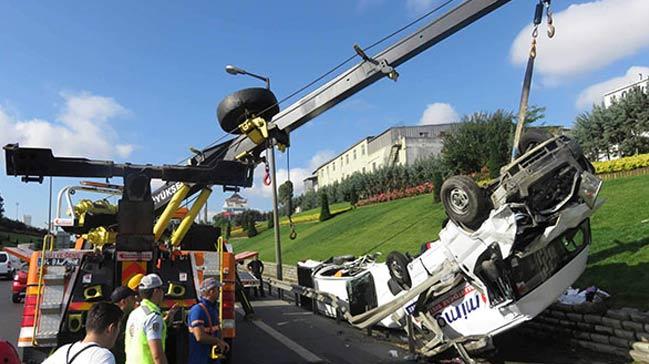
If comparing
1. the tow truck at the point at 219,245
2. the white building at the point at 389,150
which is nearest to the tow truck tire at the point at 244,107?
the tow truck at the point at 219,245

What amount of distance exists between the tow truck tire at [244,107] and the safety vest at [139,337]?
170 inches

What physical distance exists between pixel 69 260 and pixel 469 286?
528cm

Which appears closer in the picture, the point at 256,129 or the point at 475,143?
the point at 256,129

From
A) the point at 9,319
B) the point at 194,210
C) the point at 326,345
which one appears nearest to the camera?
the point at 194,210

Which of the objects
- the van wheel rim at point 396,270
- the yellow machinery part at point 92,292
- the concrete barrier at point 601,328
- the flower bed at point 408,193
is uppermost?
the flower bed at point 408,193

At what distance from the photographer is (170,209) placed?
781cm

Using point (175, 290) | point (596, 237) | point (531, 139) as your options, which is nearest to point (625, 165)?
point (596, 237)

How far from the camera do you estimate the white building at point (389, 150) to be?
190 feet

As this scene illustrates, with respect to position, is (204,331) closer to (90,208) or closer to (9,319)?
(90,208)

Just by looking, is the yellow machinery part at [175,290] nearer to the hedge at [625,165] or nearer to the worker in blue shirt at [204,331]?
the worker in blue shirt at [204,331]

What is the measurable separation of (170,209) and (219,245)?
1473mm

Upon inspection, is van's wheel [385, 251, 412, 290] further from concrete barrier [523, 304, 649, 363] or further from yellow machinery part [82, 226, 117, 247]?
yellow machinery part [82, 226, 117, 247]

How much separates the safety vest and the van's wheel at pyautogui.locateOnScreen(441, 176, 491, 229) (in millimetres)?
3823

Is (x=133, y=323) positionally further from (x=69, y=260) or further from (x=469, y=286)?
(x=469, y=286)
